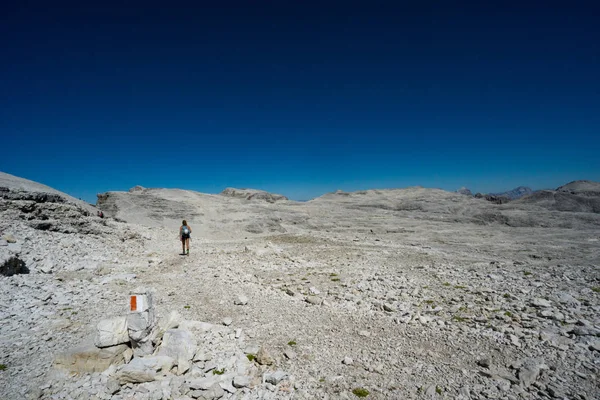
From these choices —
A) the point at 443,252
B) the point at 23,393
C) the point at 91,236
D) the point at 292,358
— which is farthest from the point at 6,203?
the point at 443,252

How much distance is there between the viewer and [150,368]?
689 cm

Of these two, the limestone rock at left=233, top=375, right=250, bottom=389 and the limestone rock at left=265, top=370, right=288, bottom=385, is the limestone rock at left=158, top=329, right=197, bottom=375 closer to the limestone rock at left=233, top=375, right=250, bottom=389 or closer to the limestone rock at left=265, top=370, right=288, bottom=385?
the limestone rock at left=233, top=375, right=250, bottom=389

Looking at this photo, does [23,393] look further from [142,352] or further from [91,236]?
[91,236]

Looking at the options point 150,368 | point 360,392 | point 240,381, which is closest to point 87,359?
point 150,368

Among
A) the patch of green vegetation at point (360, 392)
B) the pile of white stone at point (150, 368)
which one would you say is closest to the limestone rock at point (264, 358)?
the pile of white stone at point (150, 368)

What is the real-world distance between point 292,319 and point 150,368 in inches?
201

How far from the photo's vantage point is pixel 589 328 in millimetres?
9320

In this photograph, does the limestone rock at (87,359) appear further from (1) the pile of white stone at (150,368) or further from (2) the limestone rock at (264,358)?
(2) the limestone rock at (264,358)

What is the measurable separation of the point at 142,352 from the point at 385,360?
6583 millimetres

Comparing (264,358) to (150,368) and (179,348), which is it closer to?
(179,348)

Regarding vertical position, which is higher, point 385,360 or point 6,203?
point 6,203

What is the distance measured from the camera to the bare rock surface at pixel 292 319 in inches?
271

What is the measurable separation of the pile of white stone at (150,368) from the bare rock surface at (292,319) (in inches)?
1.3

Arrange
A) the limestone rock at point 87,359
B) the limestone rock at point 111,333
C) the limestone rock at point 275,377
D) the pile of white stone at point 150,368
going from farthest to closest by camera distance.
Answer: the limestone rock at point 275,377
the limestone rock at point 111,333
the limestone rock at point 87,359
the pile of white stone at point 150,368
